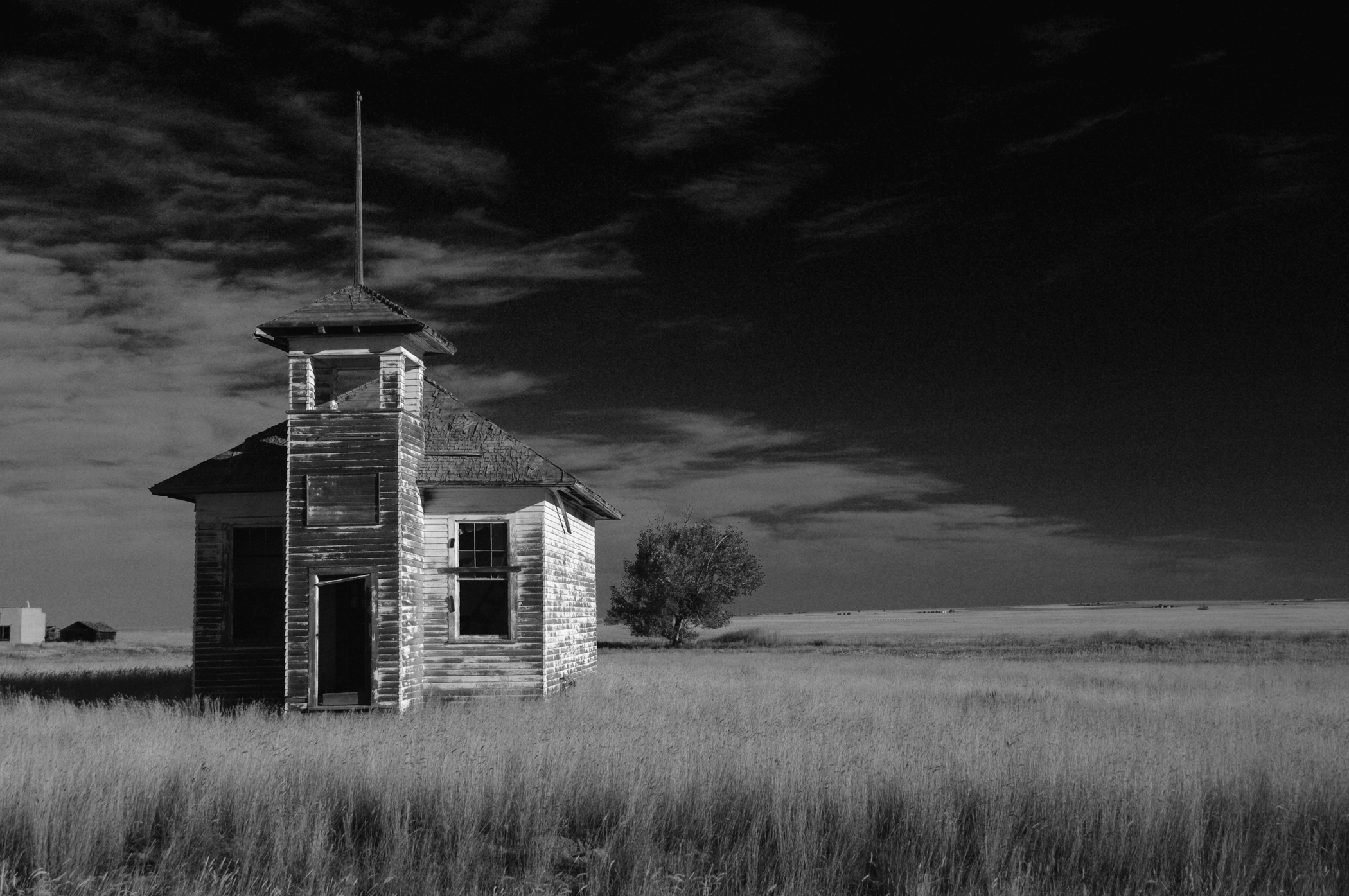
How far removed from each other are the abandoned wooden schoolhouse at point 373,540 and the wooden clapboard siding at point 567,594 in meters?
0.09

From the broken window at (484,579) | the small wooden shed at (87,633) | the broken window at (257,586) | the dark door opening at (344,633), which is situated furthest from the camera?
the small wooden shed at (87,633)

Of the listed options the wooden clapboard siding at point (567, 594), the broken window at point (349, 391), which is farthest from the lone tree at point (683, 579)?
the broken window at point (349, 391)

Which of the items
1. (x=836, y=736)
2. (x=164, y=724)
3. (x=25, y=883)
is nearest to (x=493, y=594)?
(x=164, y=724)

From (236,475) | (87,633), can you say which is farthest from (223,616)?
(87,633)

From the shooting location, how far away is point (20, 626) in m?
78.6

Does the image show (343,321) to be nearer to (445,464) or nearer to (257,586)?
(445,464)

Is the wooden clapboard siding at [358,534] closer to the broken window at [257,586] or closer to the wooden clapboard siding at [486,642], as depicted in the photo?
the wooden clapboard siding at [486,642]

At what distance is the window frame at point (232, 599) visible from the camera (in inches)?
788

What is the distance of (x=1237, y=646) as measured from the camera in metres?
44.2

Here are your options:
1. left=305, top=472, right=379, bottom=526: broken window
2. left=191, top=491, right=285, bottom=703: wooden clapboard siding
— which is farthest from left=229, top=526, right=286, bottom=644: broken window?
left=305, top=472, right=379, bottom=526: broken window

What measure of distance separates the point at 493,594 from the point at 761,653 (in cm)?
2913

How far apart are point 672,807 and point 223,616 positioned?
1379cm

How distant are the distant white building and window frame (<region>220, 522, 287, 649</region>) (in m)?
69.7

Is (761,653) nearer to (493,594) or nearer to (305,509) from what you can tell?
(493,594)
